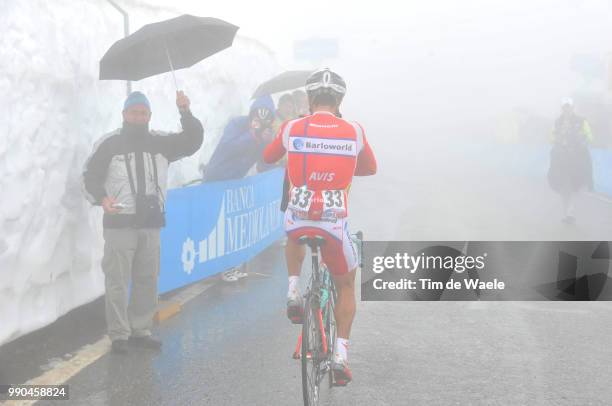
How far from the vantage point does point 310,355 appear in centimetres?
409

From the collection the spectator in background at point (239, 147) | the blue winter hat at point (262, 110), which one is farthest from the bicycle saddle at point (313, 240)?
the blue winter hat at point (262, 110)

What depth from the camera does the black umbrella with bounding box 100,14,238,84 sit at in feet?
18.4

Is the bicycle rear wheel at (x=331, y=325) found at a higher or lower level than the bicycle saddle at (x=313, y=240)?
lower

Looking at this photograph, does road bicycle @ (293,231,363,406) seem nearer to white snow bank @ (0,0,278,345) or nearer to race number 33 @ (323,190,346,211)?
race number 33 @ (323,190,346,211)

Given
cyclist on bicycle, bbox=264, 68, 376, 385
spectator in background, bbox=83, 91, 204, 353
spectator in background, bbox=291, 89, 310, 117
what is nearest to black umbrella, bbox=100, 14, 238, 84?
spectator in background, bbox=83, 91, 204, 353

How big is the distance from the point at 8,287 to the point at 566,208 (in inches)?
440

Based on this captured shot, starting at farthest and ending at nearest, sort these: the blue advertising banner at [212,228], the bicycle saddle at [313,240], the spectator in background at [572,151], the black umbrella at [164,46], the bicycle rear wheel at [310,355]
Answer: the spectator in background at [572,151]
the blue advertising banner at [212,228]
the black umbrella at [164,46]
the bicycle saddle at [313,240]
the bicycle rear wheel at [310,355]

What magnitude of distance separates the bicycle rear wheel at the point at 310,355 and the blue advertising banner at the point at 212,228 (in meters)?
2.78

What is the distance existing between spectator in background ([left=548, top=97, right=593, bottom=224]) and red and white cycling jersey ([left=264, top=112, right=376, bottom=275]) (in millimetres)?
10049

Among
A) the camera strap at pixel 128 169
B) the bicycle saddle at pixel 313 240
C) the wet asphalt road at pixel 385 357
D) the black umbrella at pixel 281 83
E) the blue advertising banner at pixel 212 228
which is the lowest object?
the wet asphalt road at pixel 385 357

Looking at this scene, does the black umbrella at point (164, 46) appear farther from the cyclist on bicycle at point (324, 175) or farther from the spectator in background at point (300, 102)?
the spectator in background at point (300, 102)

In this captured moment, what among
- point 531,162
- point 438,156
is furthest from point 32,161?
point 438,156

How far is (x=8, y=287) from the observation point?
5.01 metres

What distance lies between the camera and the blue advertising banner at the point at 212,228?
680cm
